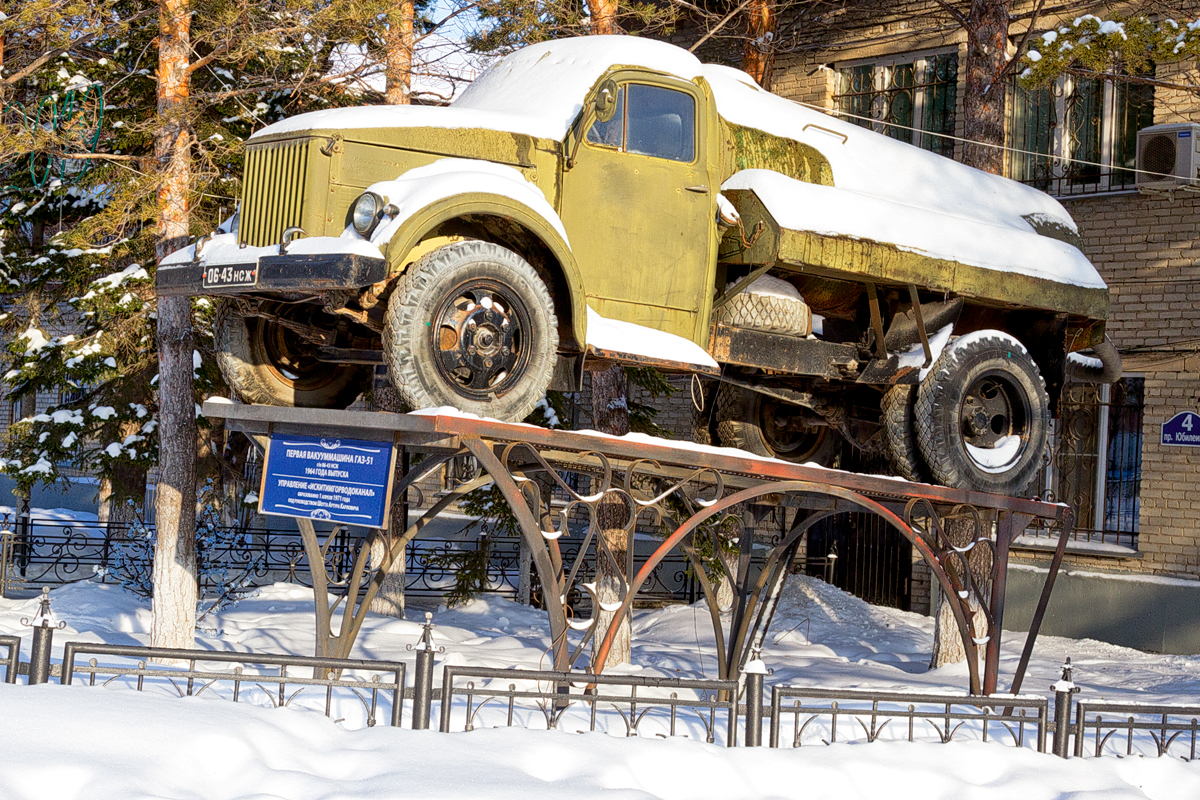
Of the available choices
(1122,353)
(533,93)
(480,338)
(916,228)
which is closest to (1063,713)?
(916,228)

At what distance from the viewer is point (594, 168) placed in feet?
24.5

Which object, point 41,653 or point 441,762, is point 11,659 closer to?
point 41,653

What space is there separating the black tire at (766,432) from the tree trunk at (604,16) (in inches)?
152

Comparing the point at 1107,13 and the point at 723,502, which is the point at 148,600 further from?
the point at 1107,13

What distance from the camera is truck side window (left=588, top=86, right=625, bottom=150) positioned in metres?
7.53

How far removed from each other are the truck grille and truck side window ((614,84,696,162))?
192 centimetres

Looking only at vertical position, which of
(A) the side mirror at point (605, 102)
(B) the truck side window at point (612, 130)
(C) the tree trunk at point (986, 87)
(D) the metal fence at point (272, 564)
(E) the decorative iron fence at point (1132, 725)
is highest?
(C) the tree trunk at point (986, 87)

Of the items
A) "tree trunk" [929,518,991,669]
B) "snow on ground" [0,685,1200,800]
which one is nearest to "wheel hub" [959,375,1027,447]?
"snow on ground" [0,685,1200,800]

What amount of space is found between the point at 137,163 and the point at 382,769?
833cm

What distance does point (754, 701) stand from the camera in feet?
22.3

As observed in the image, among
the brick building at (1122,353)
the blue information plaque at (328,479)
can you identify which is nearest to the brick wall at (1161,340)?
the brick building at (1122,353)

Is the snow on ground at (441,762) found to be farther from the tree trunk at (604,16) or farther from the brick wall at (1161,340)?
the tree trunk at (604,16)

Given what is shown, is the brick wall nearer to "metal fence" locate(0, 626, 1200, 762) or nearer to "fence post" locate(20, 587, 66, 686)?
"metal fence" locate(0, 626, 1200, 762)

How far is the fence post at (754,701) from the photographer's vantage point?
22.1 feet
